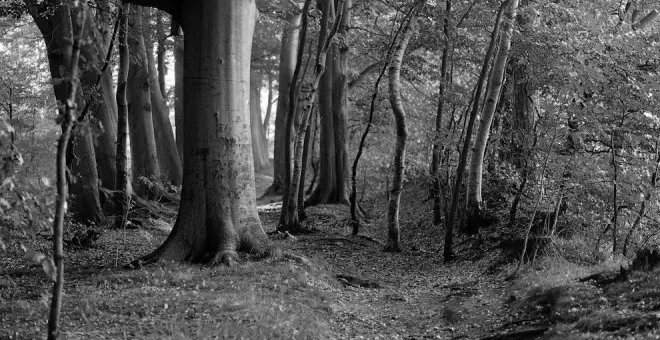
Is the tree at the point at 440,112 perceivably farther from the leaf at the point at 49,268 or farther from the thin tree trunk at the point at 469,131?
the leaf at the point at 49,268

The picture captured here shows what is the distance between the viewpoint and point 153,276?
30.1 ft

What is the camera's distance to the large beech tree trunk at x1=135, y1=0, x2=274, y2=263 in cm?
1054

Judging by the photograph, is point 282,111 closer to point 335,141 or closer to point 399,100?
point 335,141

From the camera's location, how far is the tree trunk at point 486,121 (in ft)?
43.6

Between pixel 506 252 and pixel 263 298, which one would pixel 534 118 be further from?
pixel 263 298

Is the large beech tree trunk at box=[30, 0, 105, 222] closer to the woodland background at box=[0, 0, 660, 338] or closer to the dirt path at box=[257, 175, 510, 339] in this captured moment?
the woodland background at box=[0, 0, 660, 338]

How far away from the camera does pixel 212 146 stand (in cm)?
1058

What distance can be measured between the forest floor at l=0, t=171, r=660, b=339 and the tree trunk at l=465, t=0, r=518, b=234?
4.66 ft

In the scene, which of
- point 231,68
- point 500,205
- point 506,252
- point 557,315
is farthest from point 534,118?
point 557,315

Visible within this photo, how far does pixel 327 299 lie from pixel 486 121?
6119mm

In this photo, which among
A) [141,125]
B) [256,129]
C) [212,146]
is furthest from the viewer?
[256,129]

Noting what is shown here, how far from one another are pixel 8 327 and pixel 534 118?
12.8 metres

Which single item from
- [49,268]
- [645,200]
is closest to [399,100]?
[645,200]

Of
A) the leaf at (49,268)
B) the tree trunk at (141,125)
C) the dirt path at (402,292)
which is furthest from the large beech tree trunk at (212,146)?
the tree trunk at (141,125)
